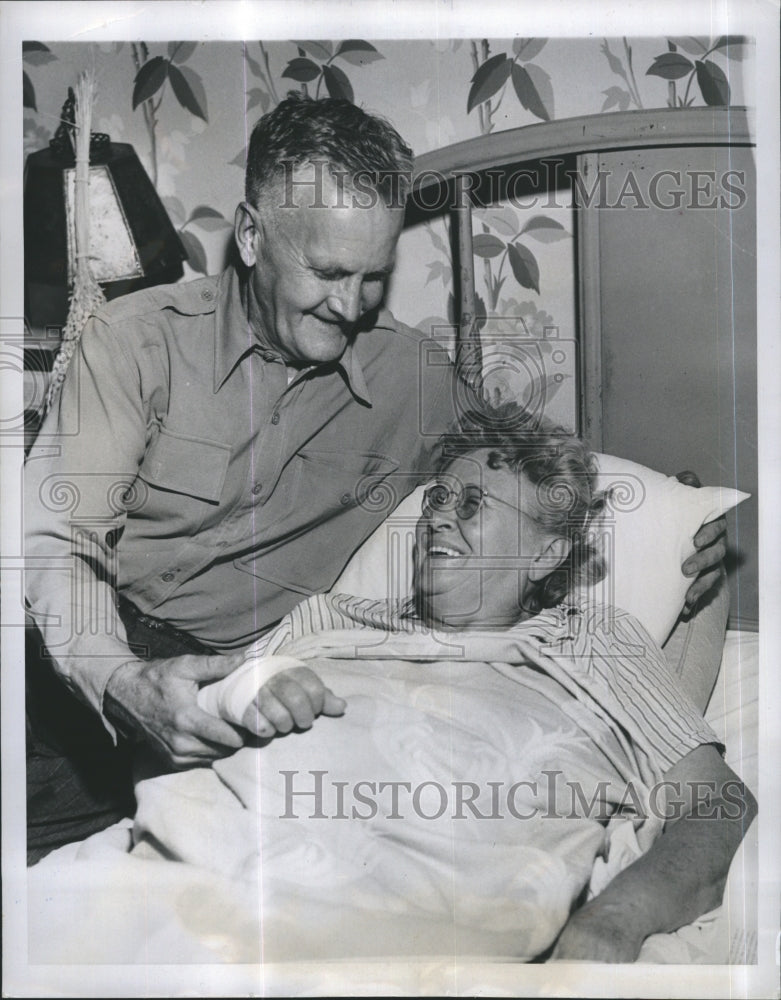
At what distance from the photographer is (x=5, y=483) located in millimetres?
1880

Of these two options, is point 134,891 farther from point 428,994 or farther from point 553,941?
point 553,941

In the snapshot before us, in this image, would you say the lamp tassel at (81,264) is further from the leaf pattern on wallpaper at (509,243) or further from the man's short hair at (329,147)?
the leaf pattern on wallpaper at (509,243)

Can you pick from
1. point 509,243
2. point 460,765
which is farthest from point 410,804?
point 509,243

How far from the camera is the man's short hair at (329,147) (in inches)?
72.2

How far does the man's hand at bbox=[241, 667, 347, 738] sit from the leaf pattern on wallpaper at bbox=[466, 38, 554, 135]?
1013 mm

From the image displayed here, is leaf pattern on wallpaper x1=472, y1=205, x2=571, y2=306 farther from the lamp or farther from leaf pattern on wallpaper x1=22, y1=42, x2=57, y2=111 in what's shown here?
leaf pattern on wallpaper x1=22, y1=42, x2=57, y2=111

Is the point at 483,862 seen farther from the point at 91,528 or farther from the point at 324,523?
the point at 91,528

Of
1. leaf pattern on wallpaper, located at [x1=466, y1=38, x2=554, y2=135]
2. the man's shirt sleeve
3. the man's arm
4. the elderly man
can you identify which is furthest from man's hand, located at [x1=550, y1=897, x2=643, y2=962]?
leaf pattern on wallpaper, located at [x1=466, y1=38, x2=554, y2=135]

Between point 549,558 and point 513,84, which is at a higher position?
point 513,84

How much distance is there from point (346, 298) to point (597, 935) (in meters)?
1.15

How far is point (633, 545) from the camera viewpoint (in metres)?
1.85

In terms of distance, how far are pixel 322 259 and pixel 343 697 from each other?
75 centimetres

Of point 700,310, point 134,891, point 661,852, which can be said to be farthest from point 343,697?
point 700,310

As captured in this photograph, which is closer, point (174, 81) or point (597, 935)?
point (597, 935)
